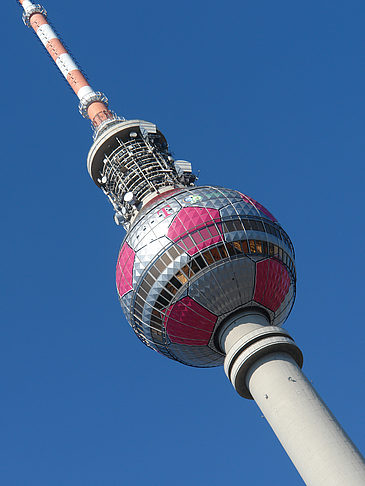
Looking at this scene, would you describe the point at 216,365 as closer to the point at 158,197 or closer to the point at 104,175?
the point at 158,197

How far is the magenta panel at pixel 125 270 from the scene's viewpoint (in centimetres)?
3825

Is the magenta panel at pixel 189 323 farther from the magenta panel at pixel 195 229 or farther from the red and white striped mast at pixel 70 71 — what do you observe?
the red and white striped mast at pixel 70 71

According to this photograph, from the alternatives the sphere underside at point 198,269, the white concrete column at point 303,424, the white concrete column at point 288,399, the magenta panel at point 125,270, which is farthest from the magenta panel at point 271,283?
the magenta panel at point 125,270

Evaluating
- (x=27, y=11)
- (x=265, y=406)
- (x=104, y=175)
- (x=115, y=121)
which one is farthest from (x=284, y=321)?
(x=27, y=11)

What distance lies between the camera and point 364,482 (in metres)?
29.0

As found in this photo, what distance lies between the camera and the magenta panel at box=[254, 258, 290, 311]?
3781 centimetres

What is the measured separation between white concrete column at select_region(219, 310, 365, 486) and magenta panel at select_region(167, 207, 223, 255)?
515 cm

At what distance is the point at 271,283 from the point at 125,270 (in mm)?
9434

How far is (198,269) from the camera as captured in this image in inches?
1421

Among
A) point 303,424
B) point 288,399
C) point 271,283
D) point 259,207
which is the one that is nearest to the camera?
point 303,424

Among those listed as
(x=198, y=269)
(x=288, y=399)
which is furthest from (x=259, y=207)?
(x=288, y=399)

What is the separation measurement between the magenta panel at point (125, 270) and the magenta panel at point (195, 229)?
10.7 feet

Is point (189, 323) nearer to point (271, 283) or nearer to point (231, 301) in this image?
point (231, 301)

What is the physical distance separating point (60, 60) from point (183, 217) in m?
32.2
